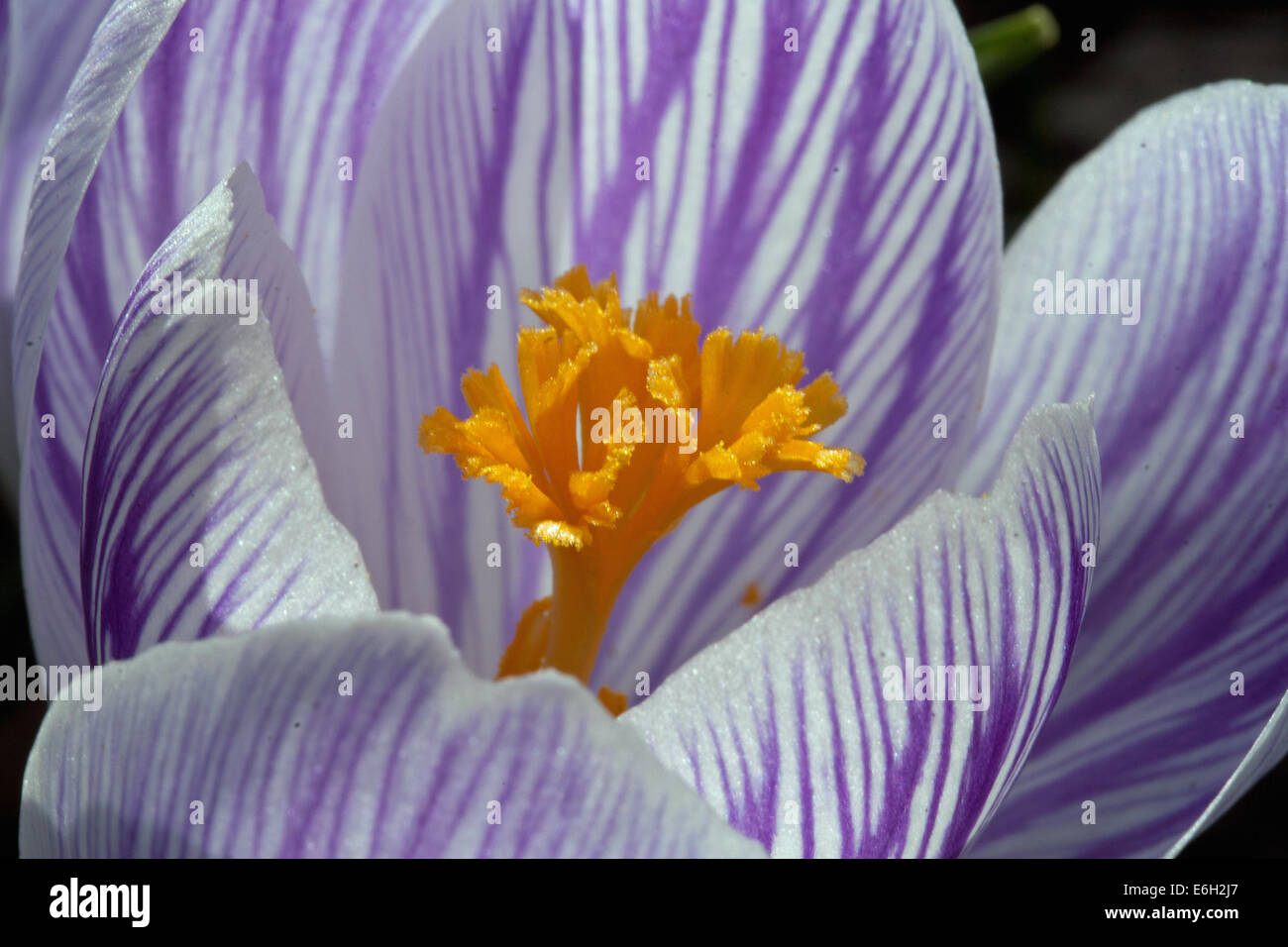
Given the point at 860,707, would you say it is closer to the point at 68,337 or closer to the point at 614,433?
the point at 614,433

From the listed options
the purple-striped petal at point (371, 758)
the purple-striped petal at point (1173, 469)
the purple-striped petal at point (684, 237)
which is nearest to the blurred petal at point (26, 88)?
the purple-striped petal at point (684, 237)

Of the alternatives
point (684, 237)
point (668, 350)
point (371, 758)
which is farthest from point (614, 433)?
point (371, 758)

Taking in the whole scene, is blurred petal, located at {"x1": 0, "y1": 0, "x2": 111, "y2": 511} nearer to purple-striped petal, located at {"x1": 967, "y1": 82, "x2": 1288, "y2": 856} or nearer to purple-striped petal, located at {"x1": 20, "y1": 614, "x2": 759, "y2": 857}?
purple-striped petal, located at {"x1": 20, "y1": 614, "x2": 759, "y2": 857}

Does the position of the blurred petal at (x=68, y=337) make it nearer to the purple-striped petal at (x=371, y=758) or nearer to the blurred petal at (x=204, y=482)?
the blurred petal at (x=204, y=482)

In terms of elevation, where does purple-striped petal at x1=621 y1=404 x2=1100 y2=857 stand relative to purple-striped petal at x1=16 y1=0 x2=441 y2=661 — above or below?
below

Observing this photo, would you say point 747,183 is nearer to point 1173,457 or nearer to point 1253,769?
point 1173,457

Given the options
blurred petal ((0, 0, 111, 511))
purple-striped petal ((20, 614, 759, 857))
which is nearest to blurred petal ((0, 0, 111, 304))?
blurred petal ((0, 0, 111, 511))
